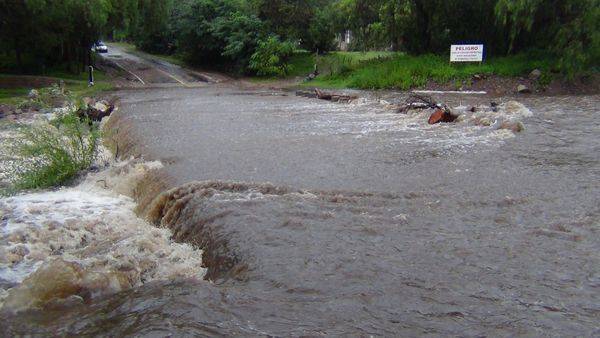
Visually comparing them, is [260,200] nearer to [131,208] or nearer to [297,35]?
[131,208]

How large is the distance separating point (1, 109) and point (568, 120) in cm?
1885

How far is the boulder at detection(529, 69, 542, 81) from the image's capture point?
25.2m

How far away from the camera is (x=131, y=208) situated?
9.05 m

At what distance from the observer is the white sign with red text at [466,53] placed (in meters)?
27.9

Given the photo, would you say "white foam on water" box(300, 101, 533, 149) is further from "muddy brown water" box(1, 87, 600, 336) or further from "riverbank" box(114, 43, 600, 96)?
"riverbank" box(114, 43, 600, 96)

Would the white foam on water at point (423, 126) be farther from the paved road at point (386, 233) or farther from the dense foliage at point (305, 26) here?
the dense foliage at point (305, 26)

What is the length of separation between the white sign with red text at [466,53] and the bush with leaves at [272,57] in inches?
445

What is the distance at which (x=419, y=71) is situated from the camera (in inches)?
1120

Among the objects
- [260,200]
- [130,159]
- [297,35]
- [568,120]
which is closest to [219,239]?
[260,200]

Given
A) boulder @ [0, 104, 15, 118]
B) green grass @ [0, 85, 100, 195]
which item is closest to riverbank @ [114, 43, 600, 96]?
boulder @ [0, 104, 15, 118]

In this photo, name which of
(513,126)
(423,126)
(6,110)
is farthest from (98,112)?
(513,126)

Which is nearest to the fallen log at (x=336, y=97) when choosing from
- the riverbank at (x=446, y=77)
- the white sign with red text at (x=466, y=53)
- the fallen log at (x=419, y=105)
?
the fallen log at (x=419, y=105)

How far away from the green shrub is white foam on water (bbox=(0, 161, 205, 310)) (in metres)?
0.47

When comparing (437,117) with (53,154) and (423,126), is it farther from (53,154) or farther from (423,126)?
(53,154)
